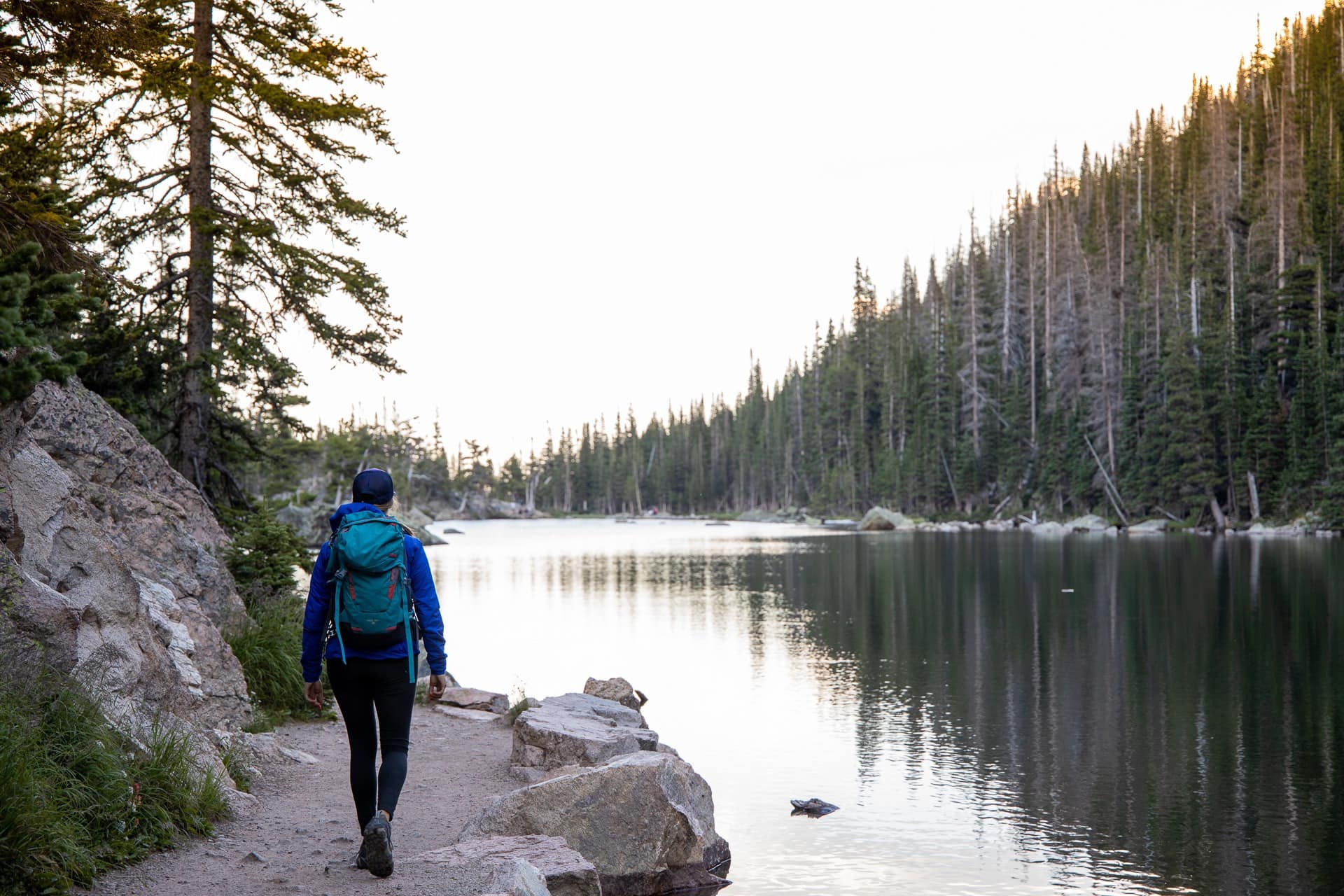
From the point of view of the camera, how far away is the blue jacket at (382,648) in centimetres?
562

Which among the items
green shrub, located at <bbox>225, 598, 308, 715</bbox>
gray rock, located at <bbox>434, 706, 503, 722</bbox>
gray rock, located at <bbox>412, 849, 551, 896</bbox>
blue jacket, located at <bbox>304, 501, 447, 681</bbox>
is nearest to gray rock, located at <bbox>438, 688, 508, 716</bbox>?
gray rock, located at <bbox>434, 706, 503, 722</bbox>

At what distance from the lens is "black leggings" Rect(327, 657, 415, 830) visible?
5.62 m

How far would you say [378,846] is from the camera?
18.1 feet

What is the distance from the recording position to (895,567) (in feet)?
139

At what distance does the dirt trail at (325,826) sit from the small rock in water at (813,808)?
3.26 m

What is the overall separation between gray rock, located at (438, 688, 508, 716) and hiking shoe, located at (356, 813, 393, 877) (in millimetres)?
8012

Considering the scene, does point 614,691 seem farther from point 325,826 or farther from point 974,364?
point 974,364

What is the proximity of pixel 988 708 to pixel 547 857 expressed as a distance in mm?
11525

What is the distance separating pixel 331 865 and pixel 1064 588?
95.8ft

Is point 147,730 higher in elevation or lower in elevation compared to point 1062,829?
higher

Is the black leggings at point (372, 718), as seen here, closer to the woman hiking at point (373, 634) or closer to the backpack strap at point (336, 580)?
the woman hiking at point (373, 634)

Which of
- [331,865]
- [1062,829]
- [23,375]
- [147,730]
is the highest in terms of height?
[23,375]

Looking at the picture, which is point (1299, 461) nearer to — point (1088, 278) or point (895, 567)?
point (895, 567)

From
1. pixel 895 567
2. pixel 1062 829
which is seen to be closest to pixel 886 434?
pixel 895 567
